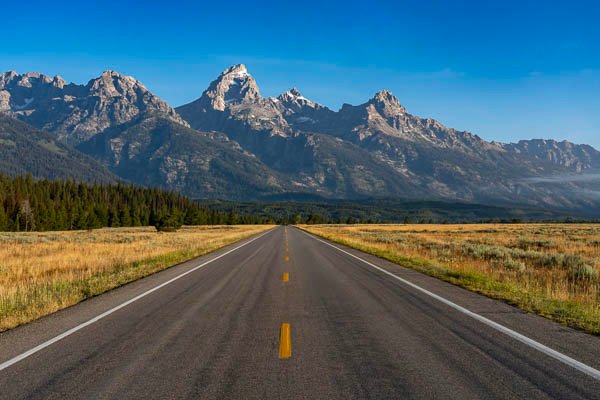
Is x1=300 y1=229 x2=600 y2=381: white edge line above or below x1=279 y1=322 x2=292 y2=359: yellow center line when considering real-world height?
above

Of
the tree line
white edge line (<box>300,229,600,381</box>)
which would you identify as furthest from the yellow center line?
the tree line

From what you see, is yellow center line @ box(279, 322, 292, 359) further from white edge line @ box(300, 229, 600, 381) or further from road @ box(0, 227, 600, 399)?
white edge line @ box(300, 229, 600, 381)

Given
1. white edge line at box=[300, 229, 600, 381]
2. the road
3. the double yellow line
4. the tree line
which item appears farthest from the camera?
the tree line

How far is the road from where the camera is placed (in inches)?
192

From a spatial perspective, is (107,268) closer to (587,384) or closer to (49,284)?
(49,284)

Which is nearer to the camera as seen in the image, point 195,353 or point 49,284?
point 195,353

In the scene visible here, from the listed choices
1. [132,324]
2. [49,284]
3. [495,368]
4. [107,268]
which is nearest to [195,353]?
[132,324]

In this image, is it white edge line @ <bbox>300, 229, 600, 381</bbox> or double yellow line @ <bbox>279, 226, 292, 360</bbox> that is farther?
double yellow line @ <bbox>279, 226, 292, 360</bbox>

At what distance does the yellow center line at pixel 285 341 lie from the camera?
6.14 m

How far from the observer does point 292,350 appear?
6355 mm

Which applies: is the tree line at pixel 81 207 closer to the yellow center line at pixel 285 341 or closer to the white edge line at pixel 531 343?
the white edge line at pixel 531 343

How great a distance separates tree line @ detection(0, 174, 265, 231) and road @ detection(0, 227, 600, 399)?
75150mm

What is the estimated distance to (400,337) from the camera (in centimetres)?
703

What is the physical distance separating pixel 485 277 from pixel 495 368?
976 cm
